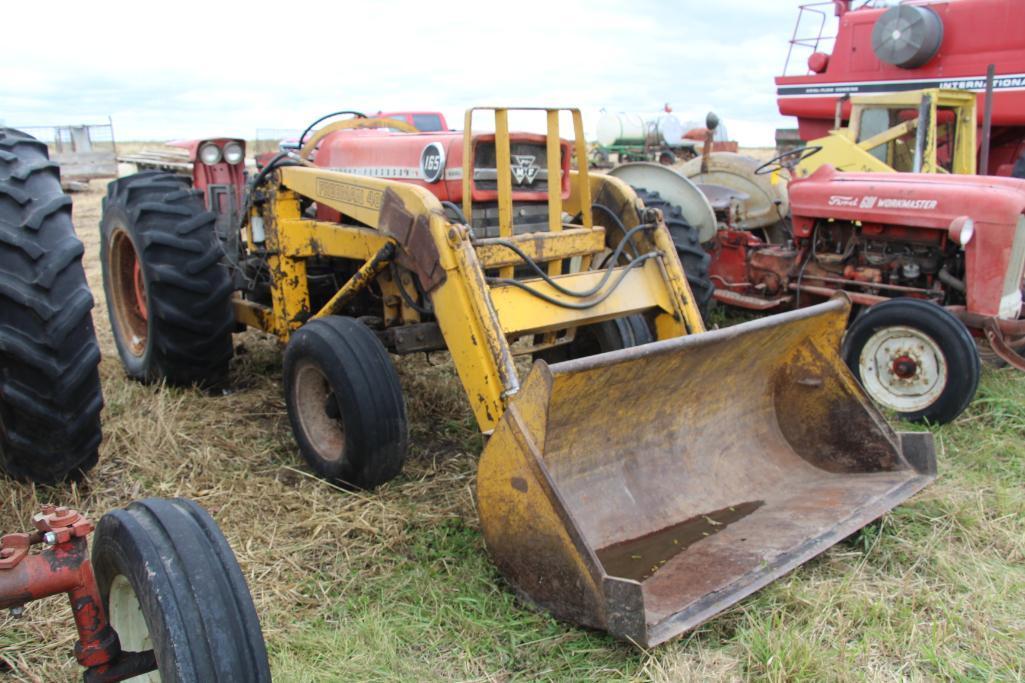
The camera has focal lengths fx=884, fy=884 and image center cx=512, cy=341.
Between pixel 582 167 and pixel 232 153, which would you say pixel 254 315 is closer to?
pixel 232 153

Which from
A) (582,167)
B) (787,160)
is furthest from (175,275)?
(787,160)

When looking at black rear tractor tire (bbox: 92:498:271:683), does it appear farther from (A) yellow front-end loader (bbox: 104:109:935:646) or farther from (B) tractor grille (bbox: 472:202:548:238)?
(B) tractor grille (bbox: 472:202:548:238)

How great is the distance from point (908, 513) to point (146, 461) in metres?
3.36

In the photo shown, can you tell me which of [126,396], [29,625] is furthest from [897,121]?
[29,625]

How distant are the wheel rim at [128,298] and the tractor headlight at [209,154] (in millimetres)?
677

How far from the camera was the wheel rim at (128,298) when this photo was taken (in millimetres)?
5293

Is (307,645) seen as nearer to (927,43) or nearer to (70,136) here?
(927,43)

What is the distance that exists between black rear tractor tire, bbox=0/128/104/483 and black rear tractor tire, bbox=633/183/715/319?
3.38 m

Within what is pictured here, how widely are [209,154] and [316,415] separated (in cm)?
225

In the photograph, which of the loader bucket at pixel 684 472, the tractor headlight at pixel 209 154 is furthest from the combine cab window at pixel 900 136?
the tractor headlight at pixel 209 154

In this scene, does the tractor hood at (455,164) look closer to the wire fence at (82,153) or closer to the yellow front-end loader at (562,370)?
the yellow front-end loader at (562,370)

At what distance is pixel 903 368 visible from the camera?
15.9 feet

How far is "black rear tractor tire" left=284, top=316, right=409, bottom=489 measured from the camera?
3547 mm

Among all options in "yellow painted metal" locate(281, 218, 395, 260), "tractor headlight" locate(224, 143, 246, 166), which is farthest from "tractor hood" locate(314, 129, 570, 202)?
"tractor headlight" locate(224, 143, 246, 166)
